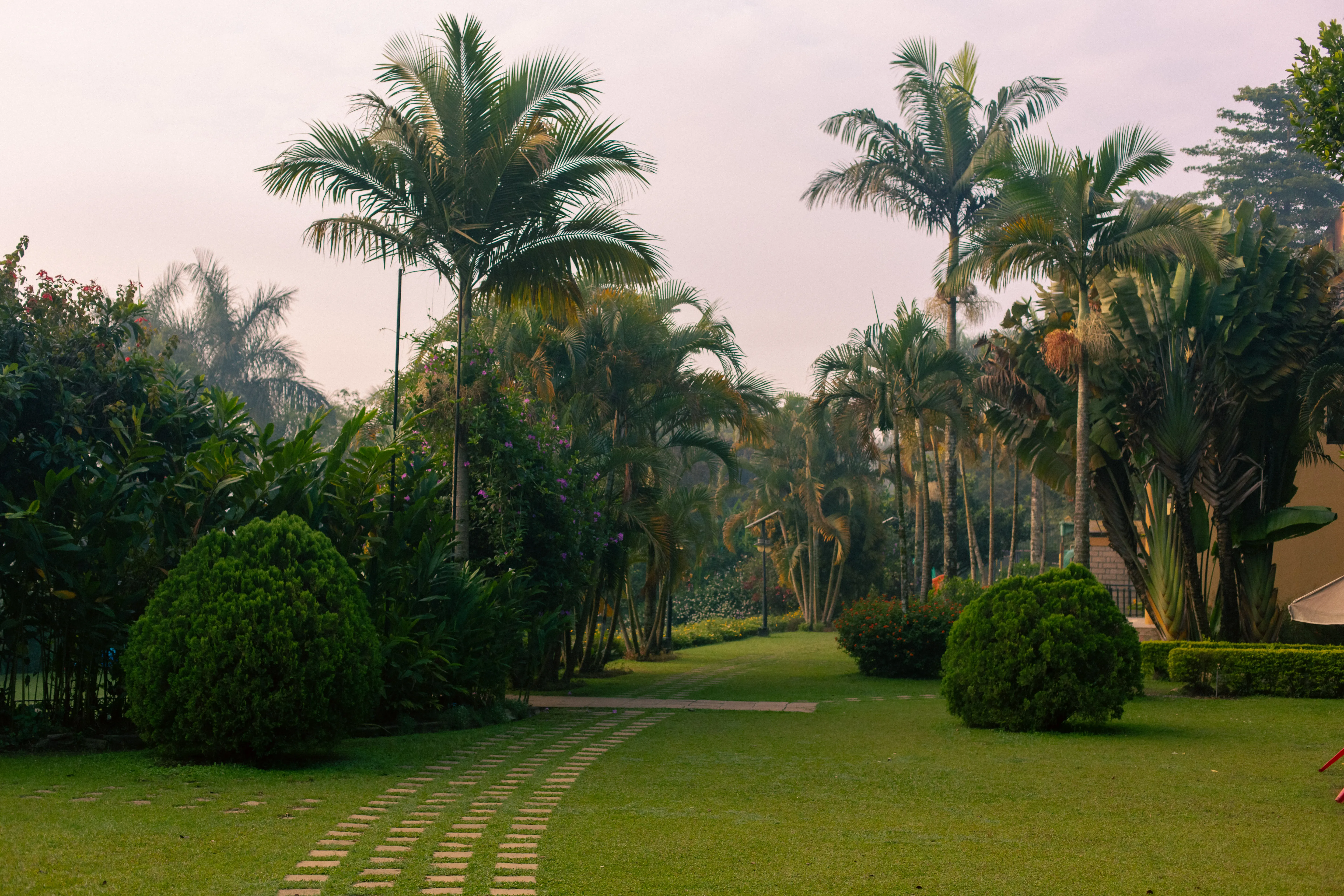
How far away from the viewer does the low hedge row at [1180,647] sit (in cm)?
1535

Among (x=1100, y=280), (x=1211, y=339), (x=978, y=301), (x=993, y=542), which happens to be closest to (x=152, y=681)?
(x=1100, y=280)

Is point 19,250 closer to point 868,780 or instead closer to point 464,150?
point 464,150

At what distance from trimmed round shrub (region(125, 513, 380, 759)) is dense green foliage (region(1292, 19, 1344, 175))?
8434mm

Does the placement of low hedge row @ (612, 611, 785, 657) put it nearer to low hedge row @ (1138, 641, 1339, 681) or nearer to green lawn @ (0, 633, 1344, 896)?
low hedge row @ (1138, 641, 1339, 681)

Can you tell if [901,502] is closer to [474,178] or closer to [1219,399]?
[1219,399]

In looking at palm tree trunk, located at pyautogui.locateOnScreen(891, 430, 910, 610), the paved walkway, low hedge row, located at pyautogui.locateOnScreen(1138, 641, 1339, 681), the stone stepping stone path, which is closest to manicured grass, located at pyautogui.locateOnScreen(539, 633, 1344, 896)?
the stone stepping stone path

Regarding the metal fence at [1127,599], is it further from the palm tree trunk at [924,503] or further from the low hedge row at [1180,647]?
the low hedge row at [1180,647]

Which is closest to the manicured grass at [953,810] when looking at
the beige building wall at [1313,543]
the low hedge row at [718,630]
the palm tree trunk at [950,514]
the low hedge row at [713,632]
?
the beige building wall at [1313,543]

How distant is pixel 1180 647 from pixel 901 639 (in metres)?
4.31

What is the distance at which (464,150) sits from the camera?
13.3 meters

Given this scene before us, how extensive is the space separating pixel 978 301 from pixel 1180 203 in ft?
49.7

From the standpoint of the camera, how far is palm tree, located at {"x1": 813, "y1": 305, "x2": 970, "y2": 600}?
810 inches

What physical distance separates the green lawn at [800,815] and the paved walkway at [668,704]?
1912 millimetres

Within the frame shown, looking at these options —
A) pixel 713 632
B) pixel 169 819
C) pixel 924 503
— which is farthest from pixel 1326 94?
pixel 713 632
